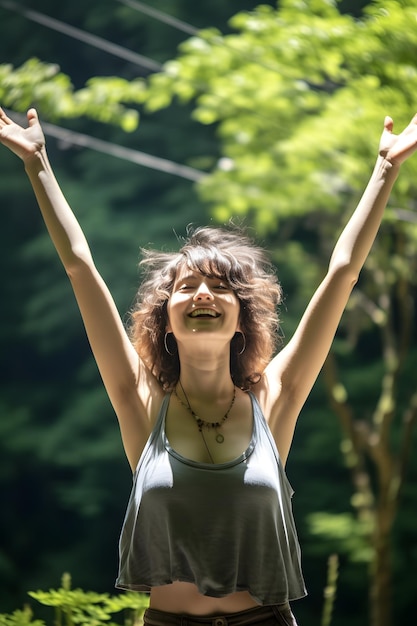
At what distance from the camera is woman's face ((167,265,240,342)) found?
149 cm

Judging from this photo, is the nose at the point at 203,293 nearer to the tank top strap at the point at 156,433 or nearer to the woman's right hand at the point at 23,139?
the tank top strap at the point at 156,433

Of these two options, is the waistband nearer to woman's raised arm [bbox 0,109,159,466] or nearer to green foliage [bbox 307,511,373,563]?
woman's raised arm [bbox 0,109,159,466]

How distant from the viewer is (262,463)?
55.6 inches

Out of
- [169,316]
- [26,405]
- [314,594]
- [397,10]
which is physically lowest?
[314,594]

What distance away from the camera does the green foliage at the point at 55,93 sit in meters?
3.22

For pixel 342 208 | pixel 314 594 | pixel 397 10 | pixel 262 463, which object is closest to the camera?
pixel 262 463

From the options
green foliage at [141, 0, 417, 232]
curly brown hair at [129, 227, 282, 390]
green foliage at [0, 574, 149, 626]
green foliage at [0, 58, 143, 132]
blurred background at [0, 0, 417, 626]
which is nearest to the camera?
curly brown hair at [129, 227, 282, 390]

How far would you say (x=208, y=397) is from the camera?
154 centimetres

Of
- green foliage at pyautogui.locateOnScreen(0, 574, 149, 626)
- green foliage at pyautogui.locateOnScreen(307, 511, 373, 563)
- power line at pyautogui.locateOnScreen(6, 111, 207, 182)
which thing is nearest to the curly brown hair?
green foliage at pyautogui.locateOnScreen(0, 574, 149, 626)

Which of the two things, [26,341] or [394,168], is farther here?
[26,341]

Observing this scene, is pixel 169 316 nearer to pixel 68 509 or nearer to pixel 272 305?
pixel 272 305

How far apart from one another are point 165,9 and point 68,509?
13.1 ft

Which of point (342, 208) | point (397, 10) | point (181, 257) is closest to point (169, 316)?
point (181, 257)

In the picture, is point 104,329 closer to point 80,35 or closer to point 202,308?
point 202,308
